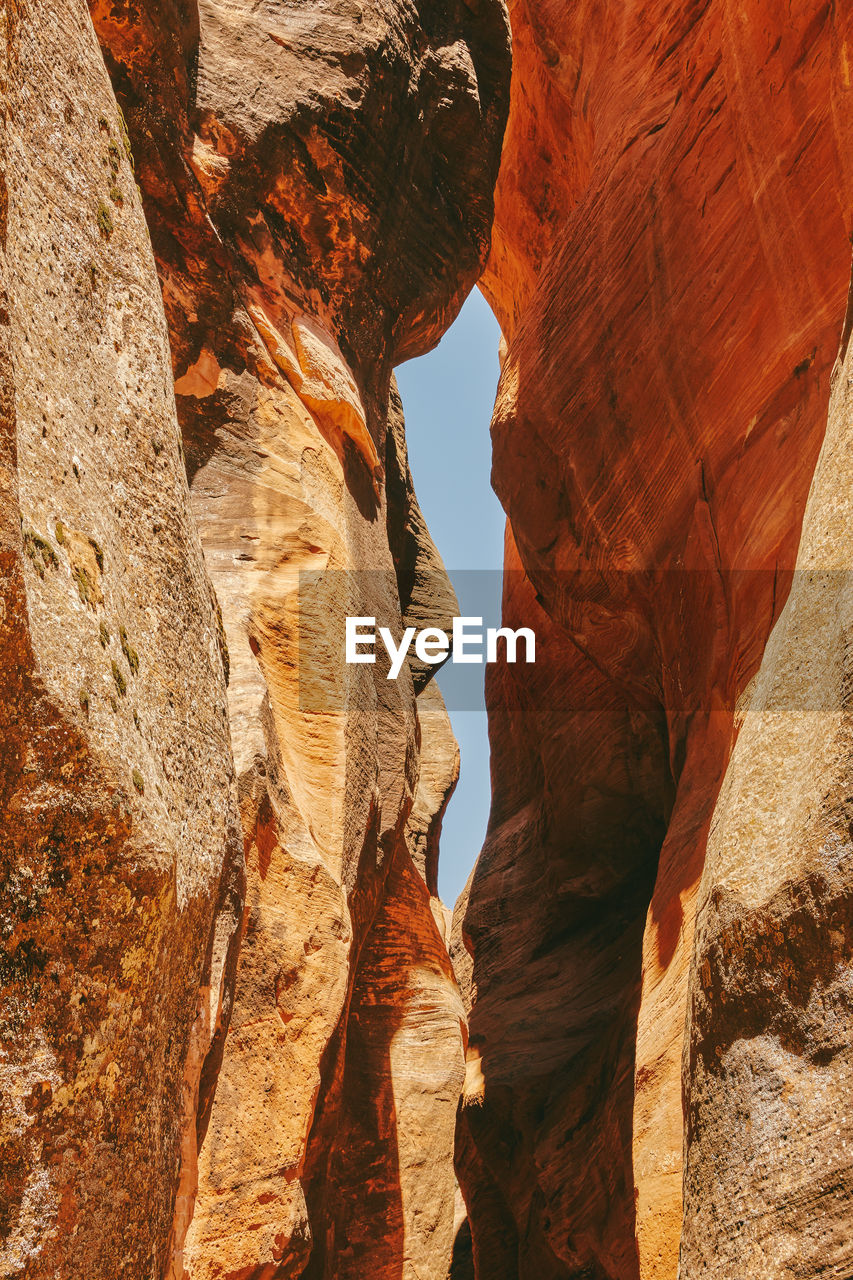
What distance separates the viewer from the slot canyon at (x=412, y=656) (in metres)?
2.72

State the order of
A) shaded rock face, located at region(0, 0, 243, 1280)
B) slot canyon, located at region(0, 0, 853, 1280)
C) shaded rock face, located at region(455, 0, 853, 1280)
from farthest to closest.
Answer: shaded rock face, located at region(455, 0, 853, 1280) < slot canyon, located at region(0, 0, 853, 1280) < shaded rock face, located at region(0, 0, 243, 1280)

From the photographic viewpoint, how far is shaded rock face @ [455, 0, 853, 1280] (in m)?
3.03

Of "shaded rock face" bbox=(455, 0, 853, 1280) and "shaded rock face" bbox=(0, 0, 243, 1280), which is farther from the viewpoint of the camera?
"shaded rock face" bbox=(455, 0, 853, 1280)

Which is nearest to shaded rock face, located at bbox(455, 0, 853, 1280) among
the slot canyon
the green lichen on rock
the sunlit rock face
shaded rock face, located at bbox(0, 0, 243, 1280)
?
the slot canyon

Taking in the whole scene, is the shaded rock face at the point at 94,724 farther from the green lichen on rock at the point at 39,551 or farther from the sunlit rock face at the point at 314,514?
the sunlit rock face at the point at 314,514

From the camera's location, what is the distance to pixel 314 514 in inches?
261

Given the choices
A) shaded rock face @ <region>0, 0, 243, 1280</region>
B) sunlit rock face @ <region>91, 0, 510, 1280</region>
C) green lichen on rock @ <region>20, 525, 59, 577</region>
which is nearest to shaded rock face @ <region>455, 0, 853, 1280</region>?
sunlit rock face @ <region>91, 0, 510, 1280</region>

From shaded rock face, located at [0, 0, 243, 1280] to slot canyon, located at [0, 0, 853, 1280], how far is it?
14 millimetres

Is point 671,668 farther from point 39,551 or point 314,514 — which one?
point 39,551

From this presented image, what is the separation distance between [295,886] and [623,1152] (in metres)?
3.66

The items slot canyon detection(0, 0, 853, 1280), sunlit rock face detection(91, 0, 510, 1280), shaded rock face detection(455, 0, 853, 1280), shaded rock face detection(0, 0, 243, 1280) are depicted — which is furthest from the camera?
sunlit rock face detection(91, 0, 510, 1280)

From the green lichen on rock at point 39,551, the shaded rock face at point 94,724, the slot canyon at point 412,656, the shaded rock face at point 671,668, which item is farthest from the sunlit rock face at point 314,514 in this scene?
the green lichen on rock at point 39,551

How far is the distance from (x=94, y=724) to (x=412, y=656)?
9.16m

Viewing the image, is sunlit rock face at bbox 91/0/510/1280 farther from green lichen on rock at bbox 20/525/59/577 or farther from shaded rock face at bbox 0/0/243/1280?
green lichen on rock at bbox 20/525/59/577
